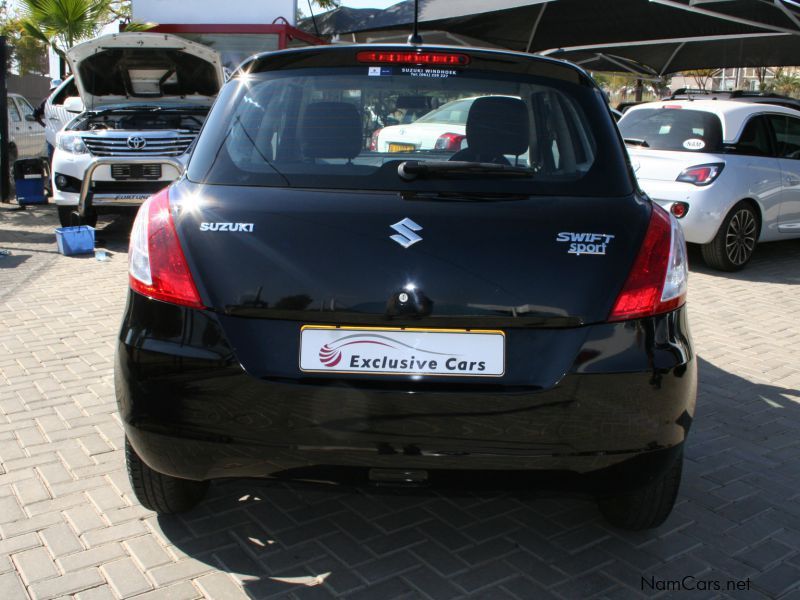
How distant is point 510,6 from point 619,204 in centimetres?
1410

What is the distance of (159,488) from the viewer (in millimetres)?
2951

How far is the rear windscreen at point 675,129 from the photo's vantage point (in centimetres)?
855

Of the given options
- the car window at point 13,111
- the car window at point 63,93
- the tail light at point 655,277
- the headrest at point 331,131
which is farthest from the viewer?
the car window at point 13,111

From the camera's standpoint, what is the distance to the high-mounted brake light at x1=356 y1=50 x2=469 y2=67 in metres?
2.96

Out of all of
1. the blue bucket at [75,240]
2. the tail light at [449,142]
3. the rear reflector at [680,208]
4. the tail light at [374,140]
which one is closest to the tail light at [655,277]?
the tail light at [449,142]

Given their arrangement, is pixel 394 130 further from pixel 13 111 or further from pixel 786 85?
pixel 786 85

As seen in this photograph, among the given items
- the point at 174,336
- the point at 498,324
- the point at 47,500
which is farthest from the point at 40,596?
the point at 498,324

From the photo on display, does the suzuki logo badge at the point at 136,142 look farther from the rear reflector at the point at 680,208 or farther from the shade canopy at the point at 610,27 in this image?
the shade canopy at the point at 610,27

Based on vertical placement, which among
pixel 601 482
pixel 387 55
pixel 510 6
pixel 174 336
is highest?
pixel 510 6

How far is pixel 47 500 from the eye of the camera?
3.26 meters

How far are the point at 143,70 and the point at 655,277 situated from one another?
9563mm

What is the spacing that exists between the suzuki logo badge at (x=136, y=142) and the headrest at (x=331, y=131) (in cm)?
702

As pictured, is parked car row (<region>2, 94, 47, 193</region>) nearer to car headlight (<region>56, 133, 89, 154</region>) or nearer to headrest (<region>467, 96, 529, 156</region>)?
car headlight (<region>56, 133, 89, 154</region>)

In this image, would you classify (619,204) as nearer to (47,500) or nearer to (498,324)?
(498,324)
